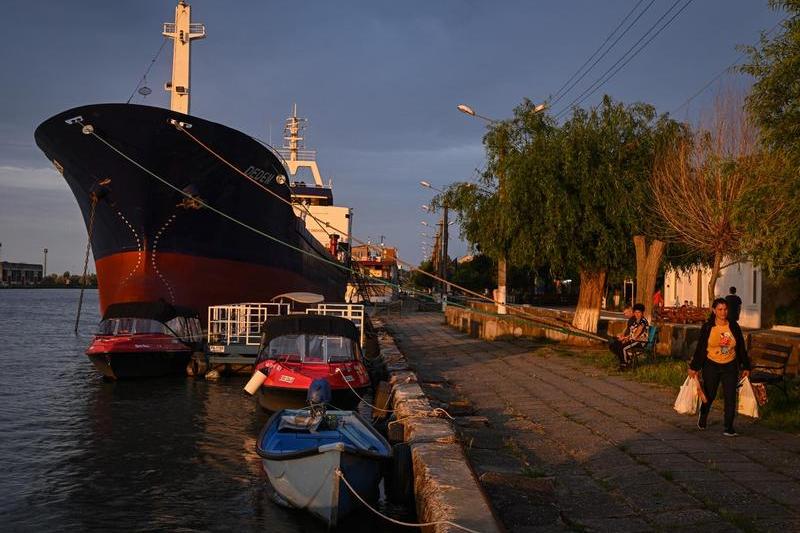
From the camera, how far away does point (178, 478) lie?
9.34 metres

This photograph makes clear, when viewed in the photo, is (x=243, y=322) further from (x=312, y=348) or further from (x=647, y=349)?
(x=647, y=349)

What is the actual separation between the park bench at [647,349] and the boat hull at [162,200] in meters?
10.1

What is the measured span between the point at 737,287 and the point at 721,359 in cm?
1916

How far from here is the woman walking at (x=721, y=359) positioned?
8664 millimetres

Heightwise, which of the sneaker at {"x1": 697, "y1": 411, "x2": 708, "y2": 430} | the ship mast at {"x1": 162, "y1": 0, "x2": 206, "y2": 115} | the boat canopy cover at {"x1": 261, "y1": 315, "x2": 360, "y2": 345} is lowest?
the sneaker at {"x1": 697, "y1": 411, "x2": 708, "y2": 430}

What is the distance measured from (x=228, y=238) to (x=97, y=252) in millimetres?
4284

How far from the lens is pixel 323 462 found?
22.9 ft

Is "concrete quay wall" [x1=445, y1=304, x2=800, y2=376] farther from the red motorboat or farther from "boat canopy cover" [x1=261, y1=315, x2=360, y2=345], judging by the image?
"boat canopy cover" [x1=261, y1=315, x2=360, y2=345]

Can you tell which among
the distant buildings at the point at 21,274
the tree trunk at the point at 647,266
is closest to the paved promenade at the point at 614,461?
the tree trunk at the point at 647,266

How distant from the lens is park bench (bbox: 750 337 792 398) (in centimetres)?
1007

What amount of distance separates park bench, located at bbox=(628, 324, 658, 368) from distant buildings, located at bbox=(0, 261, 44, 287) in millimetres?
177340

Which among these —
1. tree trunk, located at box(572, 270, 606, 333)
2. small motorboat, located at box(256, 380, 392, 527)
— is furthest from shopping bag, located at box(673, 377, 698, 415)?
tree trunk, located at box(572, 270, 606, 333)

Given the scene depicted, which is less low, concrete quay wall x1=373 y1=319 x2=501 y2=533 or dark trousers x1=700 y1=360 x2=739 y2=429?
dark trousers x1=700 y1=360 x2=739 y2=429

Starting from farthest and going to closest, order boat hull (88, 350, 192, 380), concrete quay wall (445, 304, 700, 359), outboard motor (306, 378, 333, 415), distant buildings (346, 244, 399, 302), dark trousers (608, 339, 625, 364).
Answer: distant buildings (346, 244, 399, 302)
boat hull (88, 350, 192, 380)
concrete quay wall (445, 304, 700, 359)
dark trousers (608, 339, 625, 364)
outboard motor (306, 378, 333, 415)
